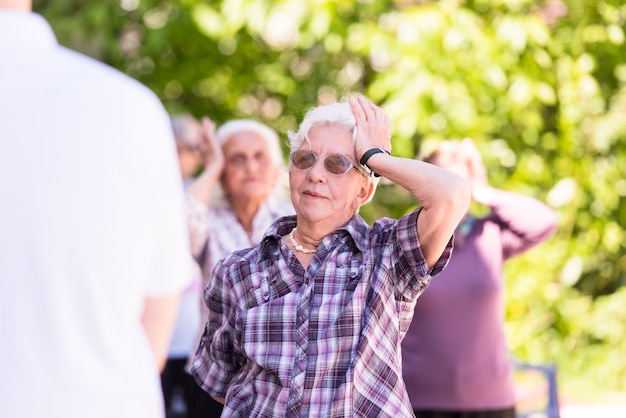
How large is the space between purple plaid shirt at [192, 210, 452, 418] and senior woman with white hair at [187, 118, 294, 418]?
4.91 ft

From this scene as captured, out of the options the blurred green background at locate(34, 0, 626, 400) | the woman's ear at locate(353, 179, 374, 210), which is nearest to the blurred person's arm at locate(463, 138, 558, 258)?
the blurred green background at locate(34, 0, 626, 400)

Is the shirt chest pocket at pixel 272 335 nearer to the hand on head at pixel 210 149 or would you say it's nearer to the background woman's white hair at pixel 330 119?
the background woman's white hair at pixel 330 119

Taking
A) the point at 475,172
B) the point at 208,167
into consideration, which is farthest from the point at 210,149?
the point at 475,172

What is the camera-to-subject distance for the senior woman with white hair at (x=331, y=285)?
2.46 meters

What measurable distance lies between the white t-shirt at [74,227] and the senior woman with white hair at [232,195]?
8.16ft

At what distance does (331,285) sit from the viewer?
2.53 metres

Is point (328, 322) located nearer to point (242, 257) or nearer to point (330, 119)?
point (242, 257)

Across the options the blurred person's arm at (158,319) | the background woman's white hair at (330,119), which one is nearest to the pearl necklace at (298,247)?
the background woman's white hair at (330,119)

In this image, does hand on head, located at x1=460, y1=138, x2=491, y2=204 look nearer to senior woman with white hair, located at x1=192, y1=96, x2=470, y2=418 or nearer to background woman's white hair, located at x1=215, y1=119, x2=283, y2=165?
background woman's white hair, located at x1=215, y1=119, x2=283, y2=165

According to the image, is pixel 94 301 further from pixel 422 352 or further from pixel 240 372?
pixel 422 352

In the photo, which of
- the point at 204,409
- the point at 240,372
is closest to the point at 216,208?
the point at 204,409

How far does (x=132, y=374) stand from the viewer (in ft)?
5.36

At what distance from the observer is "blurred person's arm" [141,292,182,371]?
5.56ft

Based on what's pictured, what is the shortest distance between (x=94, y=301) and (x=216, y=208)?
2895 millimetres
